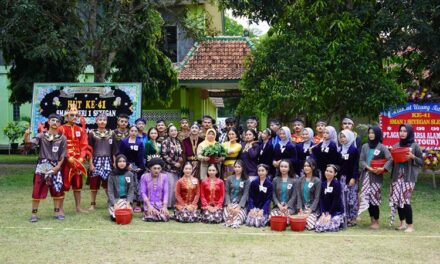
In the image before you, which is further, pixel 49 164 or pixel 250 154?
pixel 250 154

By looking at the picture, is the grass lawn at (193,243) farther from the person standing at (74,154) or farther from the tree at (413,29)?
the tree at (413,29)

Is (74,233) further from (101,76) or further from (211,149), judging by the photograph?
(101,76)

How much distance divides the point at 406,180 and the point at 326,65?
184 inches

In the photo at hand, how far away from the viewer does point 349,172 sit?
845 cm

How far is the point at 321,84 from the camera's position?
12.3 metres

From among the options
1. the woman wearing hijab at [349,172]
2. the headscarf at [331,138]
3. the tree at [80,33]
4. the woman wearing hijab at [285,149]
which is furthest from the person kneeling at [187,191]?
the tree at [80,33]

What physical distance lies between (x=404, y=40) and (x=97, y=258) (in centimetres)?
893

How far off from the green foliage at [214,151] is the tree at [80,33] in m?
4.78

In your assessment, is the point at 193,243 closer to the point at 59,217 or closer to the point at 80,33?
the point at 59,217

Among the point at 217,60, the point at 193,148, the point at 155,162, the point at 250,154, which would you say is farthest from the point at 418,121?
the point at 217,60

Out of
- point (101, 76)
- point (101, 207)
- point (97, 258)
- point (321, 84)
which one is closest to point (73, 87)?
point (101, 76)

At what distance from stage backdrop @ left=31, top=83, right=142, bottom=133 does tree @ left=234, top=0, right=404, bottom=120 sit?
2.80 m

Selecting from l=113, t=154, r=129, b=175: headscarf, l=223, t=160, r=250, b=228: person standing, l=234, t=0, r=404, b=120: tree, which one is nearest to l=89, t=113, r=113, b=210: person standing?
l=113, t=154, r=129, b=175: headscarf

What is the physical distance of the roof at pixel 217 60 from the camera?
18828 mm
